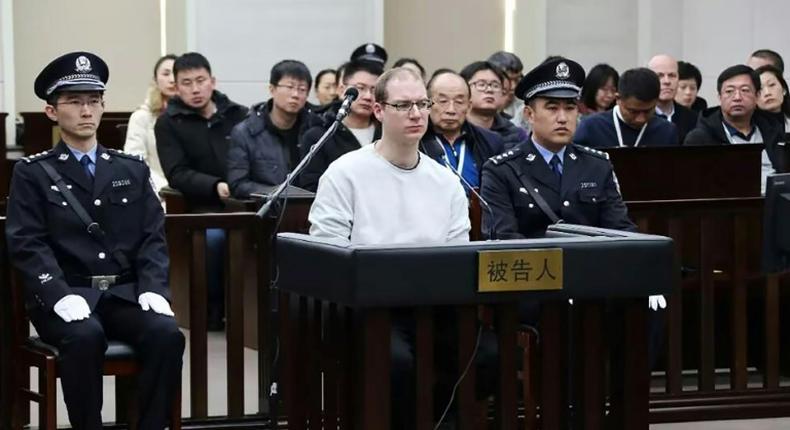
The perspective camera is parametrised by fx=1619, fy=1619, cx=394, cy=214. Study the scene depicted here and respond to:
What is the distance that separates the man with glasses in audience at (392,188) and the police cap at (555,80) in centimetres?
90

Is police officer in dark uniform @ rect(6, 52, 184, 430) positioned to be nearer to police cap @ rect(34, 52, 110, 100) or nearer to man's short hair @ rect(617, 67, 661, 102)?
police cap @ rect(34, 52, 110, 100)

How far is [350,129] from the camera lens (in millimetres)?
8008

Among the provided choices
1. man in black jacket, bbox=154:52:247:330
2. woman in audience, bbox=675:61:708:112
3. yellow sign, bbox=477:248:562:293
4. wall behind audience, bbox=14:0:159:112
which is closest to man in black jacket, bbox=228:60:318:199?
man in black jacket, bbox=154:52:247:330

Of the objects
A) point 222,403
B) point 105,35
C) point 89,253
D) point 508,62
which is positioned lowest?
point 222,403

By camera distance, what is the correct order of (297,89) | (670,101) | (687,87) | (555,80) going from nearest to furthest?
(555,80), (297,89), (670,101), (687,87)

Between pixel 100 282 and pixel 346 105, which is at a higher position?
pixel 346 105

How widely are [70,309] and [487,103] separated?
3054 mm

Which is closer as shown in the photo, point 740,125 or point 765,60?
point 740,125

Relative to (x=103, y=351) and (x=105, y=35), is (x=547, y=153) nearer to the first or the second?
(x=103, y=351)

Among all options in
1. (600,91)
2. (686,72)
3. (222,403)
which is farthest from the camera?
(686,72)

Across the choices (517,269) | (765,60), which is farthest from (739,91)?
(517,269)

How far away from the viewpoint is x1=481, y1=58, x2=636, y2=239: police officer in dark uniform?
20.1 ft

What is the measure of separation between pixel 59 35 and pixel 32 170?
8.80 m

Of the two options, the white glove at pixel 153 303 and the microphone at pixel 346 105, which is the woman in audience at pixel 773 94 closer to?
the microphone at pixel 346 105
